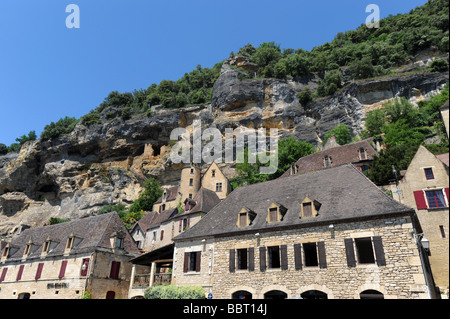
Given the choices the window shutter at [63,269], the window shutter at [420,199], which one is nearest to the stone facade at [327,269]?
the window shutter at [420,199]

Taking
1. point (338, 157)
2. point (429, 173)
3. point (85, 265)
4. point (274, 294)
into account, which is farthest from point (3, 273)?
point (429, 173)

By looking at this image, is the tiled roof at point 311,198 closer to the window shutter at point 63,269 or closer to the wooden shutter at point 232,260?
the wooden shutter at point 232,260

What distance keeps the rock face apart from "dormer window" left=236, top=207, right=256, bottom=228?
2923 centimetres

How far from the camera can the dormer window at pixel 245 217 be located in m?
17.6

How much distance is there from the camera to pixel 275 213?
16.8m

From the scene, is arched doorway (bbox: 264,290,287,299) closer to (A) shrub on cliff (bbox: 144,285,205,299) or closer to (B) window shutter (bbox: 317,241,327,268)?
(B) window shutter (bbox: 317,241,327,268)

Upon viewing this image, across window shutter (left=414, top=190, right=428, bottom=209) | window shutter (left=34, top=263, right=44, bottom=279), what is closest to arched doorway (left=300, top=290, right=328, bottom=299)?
window shutter (left=414, top=190, right=428, bottom=209)

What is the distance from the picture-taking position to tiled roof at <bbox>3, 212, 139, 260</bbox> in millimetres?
24516

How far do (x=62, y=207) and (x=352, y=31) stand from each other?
7223cm

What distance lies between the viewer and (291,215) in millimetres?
16594

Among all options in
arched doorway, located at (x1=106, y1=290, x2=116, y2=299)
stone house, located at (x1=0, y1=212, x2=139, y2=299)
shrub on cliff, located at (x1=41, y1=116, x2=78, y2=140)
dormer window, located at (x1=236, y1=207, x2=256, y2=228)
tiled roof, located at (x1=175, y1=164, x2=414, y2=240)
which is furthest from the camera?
shrub on cliff, located at (x1=41, y1=116, x2=78, y2=140)

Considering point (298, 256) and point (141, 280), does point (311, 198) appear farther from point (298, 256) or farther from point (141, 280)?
point (141, 280)
